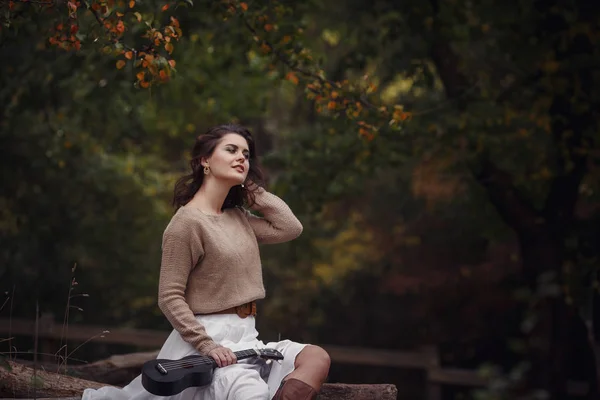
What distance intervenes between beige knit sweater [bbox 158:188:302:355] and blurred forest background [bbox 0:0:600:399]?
1130mm

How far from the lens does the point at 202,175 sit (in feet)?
13.4

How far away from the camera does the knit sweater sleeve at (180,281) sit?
11.9 feet

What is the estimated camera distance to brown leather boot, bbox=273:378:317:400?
353cm

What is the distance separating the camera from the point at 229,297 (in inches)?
149

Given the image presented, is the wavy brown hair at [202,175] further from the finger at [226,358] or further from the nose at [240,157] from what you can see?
the finger at [226,358]

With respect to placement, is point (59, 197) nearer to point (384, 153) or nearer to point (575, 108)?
point (384, 153)

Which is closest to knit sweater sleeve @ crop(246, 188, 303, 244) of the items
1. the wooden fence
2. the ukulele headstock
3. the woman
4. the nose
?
the woman

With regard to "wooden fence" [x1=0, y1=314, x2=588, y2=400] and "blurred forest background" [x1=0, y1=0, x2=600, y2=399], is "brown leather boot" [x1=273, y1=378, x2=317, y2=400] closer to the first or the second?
"blurred forest background" [x1=0, y1=0, x2=600, y2=399]

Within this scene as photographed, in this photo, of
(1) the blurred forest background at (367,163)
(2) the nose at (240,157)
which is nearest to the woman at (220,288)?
(2) the nose at (240,157)

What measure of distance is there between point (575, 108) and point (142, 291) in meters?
6.60

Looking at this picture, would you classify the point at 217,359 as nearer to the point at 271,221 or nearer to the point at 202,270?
the point at 202,270

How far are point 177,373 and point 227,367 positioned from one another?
0.73 ft

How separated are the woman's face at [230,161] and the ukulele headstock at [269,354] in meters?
0.78

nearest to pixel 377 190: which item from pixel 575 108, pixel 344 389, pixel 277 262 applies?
pixel 277 262
